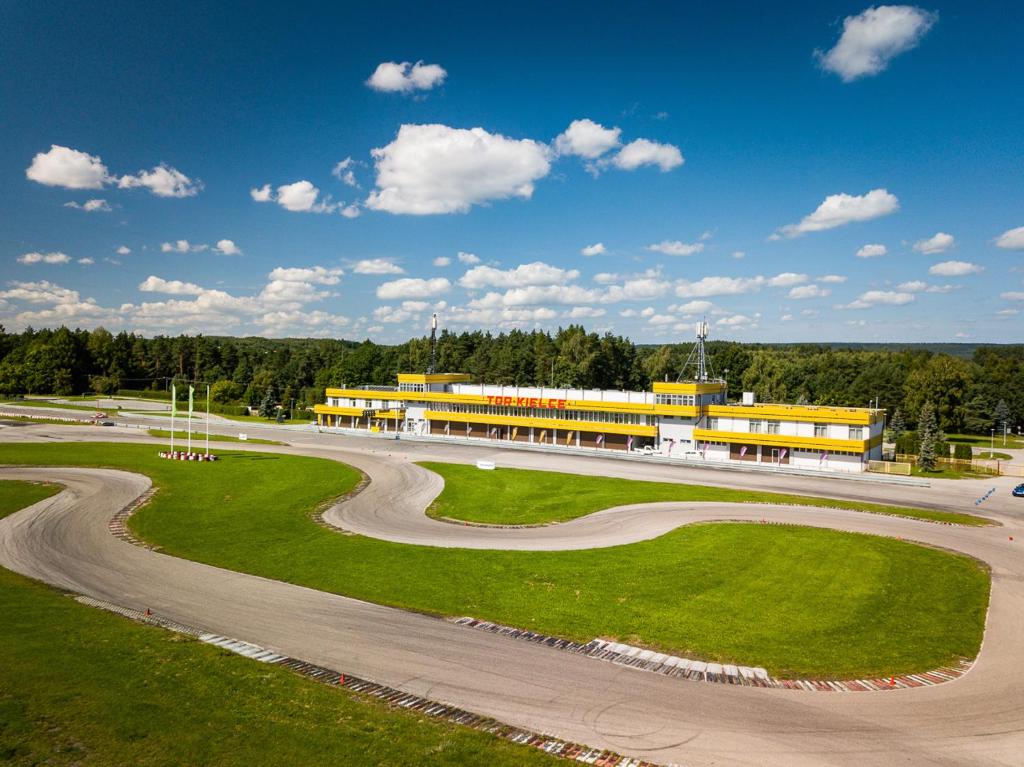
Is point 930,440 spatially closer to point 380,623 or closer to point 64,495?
point 380,623

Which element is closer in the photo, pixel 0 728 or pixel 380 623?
pixel 0 728

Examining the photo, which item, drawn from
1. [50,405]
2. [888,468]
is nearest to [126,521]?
[888,468]

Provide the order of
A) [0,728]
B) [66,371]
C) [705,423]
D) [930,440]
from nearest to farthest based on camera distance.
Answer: [0,728], [930,440], [705,423], [66,371]

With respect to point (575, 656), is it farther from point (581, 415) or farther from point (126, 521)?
point (581, 415)

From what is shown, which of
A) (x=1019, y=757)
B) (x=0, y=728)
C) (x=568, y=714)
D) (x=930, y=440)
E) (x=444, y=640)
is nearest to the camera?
(x=0, y=728)

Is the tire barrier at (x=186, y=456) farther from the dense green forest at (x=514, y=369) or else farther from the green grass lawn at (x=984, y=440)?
the green grass lawn at (x=984, y=440)

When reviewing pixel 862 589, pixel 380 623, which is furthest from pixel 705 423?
pixel 380 623
